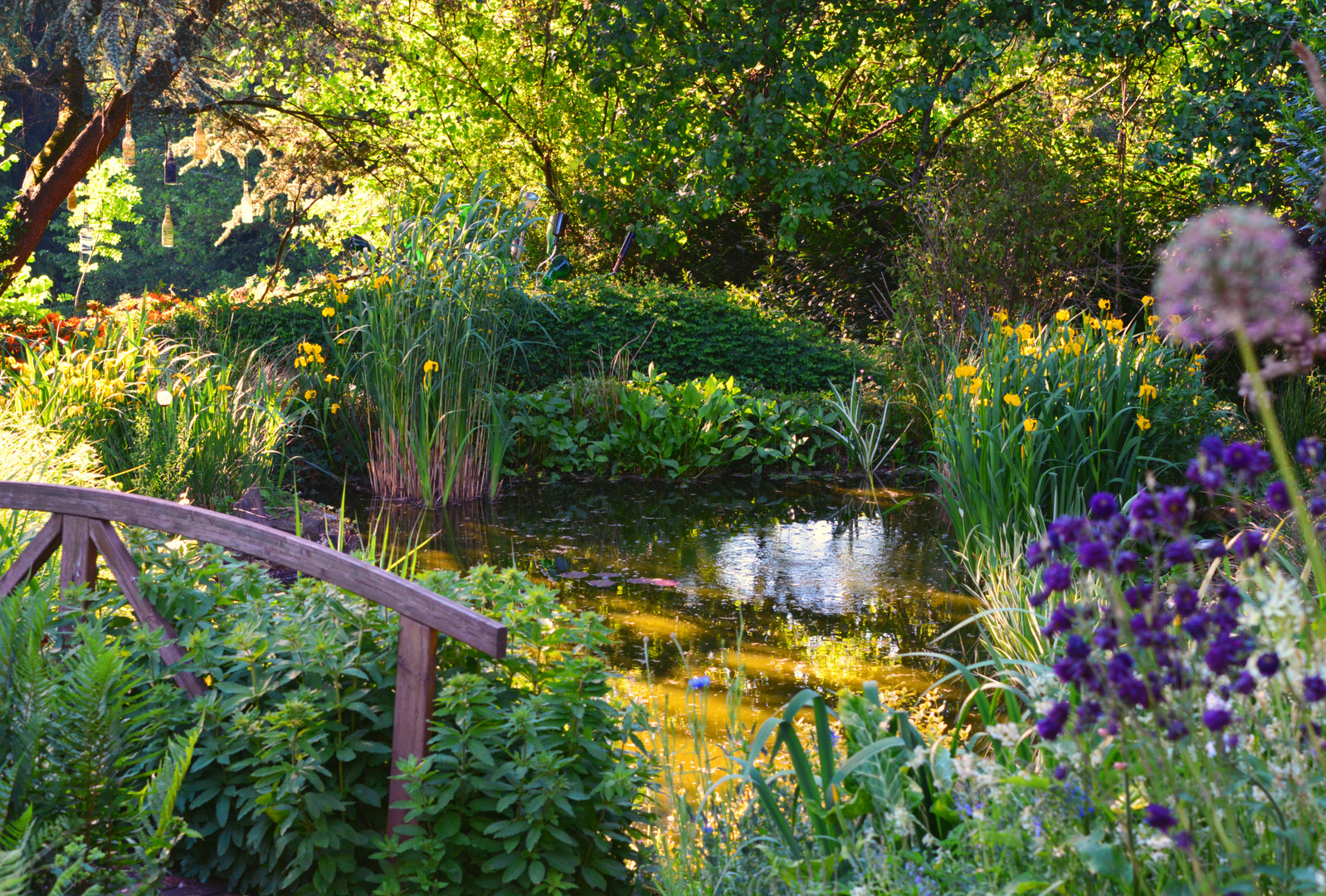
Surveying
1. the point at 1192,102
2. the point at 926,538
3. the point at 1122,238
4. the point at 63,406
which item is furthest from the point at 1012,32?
the point at 63,406

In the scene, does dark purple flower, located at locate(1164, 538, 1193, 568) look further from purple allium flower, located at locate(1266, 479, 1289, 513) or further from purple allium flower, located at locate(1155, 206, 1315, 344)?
purple allium flower, located at locate(1155, 206, 1315, 344)

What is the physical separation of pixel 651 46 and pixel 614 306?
4.33m

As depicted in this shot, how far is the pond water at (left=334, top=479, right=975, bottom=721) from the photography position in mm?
4297

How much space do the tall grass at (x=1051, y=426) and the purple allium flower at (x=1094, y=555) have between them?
337 centimetres

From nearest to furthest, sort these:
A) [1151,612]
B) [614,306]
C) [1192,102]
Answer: [1151,612] → [1192,102] → [614,306]

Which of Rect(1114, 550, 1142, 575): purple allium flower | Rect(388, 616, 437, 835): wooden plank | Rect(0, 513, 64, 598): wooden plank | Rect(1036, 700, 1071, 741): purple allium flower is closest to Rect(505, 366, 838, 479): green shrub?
Rect(0, 513, 64, 598): wooden plank

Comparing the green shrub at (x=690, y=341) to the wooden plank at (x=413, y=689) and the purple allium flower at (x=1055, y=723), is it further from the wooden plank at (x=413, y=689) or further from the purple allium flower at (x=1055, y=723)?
the purple allium flower at (x=1055, y=723)

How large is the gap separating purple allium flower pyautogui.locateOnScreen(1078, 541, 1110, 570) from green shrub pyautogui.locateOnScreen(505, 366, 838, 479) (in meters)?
7.33

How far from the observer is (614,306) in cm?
1020

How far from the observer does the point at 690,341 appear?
33.4ft

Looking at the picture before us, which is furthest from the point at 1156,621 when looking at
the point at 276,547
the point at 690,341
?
the point at 690,341

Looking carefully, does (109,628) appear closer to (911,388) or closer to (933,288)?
(911,388)

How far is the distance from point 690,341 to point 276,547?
800 cm

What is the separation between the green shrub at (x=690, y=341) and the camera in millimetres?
10039
